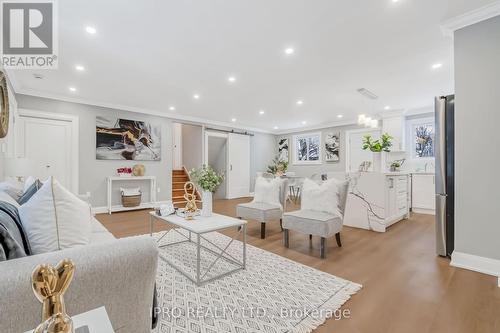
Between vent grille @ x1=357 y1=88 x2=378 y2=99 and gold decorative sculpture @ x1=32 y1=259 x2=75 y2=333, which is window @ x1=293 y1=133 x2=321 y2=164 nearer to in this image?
vent grille @ x1=357 y1=88 x2=378 y2=99

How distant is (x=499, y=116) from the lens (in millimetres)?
2201

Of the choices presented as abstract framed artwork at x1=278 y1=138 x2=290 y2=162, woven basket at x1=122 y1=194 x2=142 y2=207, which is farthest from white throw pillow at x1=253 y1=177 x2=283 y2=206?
abstract framed artwork at x1=278 y1=138 x2=290 y2=162

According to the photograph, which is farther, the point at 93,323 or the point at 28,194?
the point at 28,194

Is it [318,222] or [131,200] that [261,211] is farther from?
[131,200]

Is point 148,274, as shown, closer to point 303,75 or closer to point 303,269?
point 303,269

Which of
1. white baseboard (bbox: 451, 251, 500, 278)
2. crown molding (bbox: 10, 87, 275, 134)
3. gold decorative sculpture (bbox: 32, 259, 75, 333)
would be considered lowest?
white baseboard (bbox: 451, 251, 500, 278)

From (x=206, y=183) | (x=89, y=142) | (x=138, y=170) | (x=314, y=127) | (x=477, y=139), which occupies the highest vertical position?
(x=314, y=127)

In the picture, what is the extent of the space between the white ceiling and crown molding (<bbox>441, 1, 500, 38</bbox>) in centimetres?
8

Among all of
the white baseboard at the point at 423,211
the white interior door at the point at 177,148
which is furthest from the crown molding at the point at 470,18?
the white interior door at the point at 177,148

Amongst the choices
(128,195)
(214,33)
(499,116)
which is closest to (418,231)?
(499,116)

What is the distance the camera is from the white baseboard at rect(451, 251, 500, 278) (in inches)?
86.1

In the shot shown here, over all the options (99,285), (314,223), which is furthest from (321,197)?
(99,285)

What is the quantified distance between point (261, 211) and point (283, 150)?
232 inches

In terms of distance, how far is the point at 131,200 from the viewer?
17.2 ft
